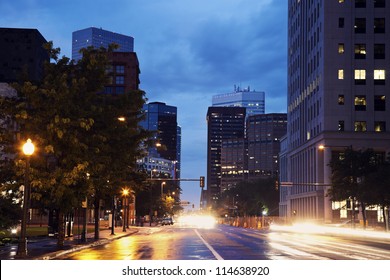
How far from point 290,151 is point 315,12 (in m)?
38.1

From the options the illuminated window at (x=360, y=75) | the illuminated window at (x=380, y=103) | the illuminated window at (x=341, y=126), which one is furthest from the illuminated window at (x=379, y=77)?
the illuminated window at (x=341, y=126)

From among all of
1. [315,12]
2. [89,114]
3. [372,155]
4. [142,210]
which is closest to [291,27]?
[315,12]

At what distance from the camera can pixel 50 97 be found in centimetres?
3138

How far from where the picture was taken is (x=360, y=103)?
115m

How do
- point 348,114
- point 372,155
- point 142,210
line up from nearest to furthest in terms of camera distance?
point 372,155 → point 348,114 → point 142,210

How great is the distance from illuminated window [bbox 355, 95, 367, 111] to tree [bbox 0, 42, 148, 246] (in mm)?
84623

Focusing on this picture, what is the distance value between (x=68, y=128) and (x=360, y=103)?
9192 centimetres

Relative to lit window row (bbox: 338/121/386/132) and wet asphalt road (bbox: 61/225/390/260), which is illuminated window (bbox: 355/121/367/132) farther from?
wet asphalt road (bbox: 61/225/390/260)

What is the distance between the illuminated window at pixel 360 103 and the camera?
11494 centimetres

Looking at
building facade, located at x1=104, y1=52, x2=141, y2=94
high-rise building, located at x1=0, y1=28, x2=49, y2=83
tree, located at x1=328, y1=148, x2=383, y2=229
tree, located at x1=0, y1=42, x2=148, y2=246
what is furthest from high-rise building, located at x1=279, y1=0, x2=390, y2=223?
high-rise building, located at x1=0, y1=28, x2=49, y2=83

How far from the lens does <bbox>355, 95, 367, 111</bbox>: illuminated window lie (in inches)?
4525

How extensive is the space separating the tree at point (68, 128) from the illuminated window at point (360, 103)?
278 ft

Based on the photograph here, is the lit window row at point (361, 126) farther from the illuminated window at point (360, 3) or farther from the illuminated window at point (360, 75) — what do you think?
the illuminated window at point (360, 3)
